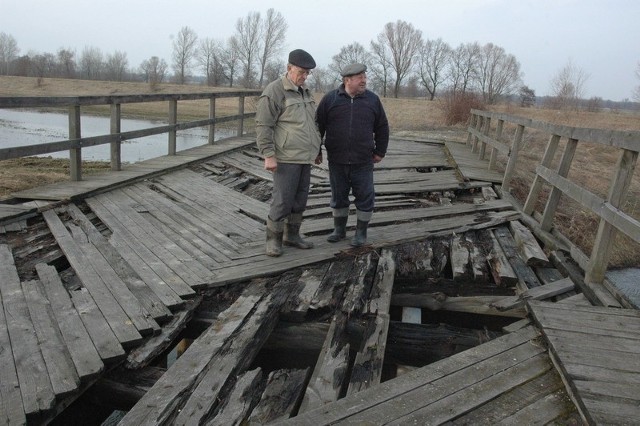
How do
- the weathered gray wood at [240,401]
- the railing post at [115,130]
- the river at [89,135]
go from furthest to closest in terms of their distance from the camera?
the river at [89,135] < the railing post at [115,130] < the weathered gray wood at [240,401]

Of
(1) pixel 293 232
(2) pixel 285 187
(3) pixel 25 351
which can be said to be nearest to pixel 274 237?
(1) pixel 293 232

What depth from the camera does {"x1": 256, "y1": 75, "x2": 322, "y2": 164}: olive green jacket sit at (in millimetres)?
3994

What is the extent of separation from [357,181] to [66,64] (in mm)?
90742

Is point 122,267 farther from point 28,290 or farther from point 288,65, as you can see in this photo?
point 288,65

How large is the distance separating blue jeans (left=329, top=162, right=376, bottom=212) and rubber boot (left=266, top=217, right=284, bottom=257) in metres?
0.64

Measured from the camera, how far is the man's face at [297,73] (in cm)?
400

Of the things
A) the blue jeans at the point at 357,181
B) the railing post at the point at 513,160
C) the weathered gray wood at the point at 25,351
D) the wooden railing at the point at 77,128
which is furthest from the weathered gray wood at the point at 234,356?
the railing post at the point at 513,160

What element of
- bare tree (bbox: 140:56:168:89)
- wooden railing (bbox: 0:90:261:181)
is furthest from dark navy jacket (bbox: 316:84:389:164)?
bare tree (bbox: 140:56:168:89)

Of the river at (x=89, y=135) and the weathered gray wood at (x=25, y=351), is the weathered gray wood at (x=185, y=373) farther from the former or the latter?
the river at (x=89, y=135)

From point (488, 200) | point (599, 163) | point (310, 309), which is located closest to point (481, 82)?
point (599, 163)

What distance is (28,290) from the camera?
3262 mm

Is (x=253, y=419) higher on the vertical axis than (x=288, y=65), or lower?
lower

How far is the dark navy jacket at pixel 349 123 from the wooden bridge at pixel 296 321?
0.79m

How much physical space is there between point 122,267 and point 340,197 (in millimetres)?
1859
